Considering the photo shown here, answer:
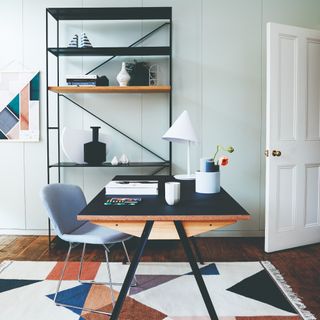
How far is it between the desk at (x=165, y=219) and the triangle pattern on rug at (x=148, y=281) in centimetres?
72

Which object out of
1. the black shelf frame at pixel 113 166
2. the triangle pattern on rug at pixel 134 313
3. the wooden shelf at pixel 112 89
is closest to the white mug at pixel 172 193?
the triangle pattern on rug at pixel 134 313

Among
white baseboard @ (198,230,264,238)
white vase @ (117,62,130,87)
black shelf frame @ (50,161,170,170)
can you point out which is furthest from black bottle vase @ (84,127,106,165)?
white baseboard @ (198,230,264,238)

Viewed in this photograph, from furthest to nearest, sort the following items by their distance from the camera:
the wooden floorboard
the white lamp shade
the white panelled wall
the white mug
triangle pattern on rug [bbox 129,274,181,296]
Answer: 1. the white panelled wall
2. the wooden floorboard
3. the white lamp shade
4. triangle pattern on rug [bbox 129,274,181,296]
5. the white mug

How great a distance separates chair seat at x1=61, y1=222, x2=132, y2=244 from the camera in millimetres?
2418

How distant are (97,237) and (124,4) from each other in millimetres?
2538

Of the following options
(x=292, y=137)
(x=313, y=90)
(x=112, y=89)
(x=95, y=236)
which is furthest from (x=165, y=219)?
(x=313, y=90)

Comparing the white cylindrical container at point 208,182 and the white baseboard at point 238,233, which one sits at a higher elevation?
the white cylindrical container at point 208,182

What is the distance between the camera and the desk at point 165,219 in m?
1.88

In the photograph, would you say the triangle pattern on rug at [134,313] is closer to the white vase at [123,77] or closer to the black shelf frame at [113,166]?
the black shelf frame at [113,166]

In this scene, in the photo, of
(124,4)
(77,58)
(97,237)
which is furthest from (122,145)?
(97,237)

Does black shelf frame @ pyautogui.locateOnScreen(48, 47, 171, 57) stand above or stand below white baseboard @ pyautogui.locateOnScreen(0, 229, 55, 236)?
above

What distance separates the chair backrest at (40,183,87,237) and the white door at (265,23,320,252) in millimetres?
1701

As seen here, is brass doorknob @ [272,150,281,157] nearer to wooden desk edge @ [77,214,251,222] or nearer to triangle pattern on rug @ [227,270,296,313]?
triangle pattern on rug @ [227,270,296,313]

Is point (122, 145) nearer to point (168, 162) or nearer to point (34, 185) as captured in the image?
point (168, 162)
